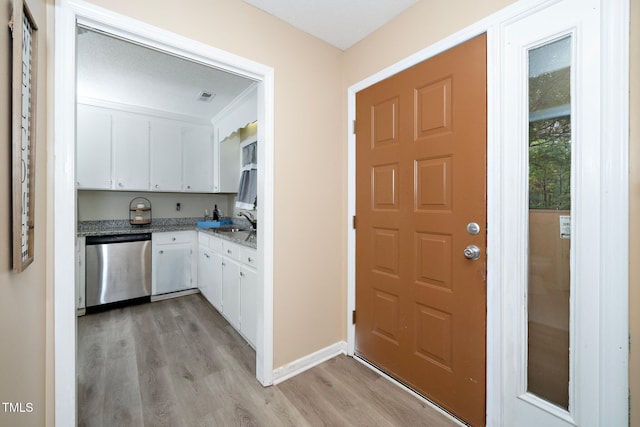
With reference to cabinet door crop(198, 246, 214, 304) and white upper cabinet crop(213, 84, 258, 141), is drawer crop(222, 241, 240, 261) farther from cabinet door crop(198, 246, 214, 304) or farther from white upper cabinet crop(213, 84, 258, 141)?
white upper cabinet crop(213, 84, 258, 141)

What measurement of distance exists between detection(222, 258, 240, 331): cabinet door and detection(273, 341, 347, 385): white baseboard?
75 cm

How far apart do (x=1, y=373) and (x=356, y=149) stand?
2007mm

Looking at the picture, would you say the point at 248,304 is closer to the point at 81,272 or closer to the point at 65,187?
the point at 65,187

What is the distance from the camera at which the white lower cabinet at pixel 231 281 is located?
2.18 meters

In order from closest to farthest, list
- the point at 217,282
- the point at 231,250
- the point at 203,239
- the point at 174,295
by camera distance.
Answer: the point at 231,250 → the point at 217,282 → the point at 203,239 → the point at 174,295

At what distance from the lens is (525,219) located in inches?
50.4

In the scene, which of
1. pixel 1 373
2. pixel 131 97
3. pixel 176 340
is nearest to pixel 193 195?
pixel 131 97

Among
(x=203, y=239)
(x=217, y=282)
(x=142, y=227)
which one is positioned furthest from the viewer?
(x=142, y=227)

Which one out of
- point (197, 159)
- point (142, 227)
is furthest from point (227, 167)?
point (142, 227)

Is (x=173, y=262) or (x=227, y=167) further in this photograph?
(x=227, y=167)

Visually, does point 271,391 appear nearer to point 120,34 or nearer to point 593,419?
point 593,419

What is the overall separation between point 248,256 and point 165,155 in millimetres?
2367

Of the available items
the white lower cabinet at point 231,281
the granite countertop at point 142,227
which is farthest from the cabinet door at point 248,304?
the granite countertop at point 142,227

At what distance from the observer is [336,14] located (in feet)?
5.84
